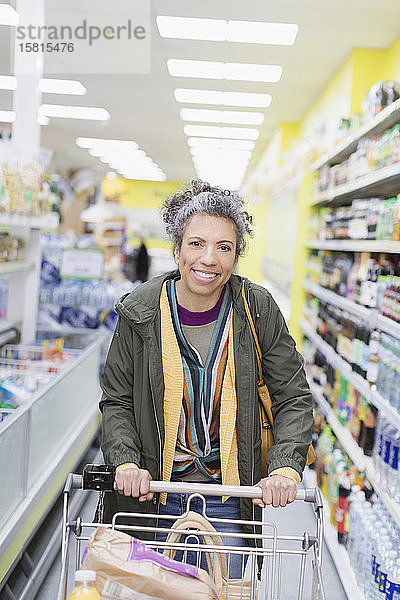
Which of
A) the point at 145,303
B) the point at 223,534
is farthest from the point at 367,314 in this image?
the point at 223,534

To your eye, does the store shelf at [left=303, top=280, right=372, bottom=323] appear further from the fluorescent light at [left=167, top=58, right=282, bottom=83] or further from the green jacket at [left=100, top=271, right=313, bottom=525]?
the fluorescent light at [left=167, top=58, right=282, bottom=83]

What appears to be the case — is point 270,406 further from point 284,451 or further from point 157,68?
point 157,68

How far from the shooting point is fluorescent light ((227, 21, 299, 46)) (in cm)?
600

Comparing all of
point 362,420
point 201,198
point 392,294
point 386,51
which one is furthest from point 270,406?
point 386,51

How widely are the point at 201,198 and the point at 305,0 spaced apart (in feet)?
12.3

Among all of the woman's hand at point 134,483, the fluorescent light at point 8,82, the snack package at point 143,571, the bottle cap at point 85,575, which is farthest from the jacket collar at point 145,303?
the fluorescent light at point 8,82

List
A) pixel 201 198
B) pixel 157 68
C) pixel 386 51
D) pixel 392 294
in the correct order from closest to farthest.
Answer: pixel 201 198
pixel 392 294
pixel 386 51
pixel 157 68

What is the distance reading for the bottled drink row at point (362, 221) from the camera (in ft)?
11.8

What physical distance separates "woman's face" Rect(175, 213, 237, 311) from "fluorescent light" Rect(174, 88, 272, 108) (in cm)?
708

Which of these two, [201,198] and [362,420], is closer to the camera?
[201,198]

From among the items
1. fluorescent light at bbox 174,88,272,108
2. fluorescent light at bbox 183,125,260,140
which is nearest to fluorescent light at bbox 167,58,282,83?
fluorescent light at bbox 174,88,272,108

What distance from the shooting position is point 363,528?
3.51 m

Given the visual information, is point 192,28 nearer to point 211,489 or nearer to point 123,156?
point 211,489

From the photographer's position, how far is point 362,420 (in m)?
3.92
